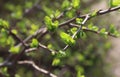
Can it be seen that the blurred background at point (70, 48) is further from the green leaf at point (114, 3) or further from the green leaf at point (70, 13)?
the green leaf at point (114, 3)

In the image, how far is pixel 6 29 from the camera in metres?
1.65

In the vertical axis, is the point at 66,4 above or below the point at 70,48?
above

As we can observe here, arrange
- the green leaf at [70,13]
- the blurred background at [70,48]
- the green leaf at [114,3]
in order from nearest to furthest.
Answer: the green leaf at [114,3]
the green leaf at [70,13]
the blurred background at [70,48]

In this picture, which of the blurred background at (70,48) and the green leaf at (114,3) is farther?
the blurred background at (70,48)

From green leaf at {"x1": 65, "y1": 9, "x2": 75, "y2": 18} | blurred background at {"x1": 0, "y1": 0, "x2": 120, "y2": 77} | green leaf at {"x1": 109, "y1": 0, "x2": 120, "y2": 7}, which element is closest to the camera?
green leaf at {"x1": 109, "y1": 0, "x2": 120, "y2": 7}

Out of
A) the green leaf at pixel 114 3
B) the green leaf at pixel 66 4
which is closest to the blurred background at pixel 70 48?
the green leaf at pixel 66 4

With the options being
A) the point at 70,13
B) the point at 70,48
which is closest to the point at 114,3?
the point at 70,13

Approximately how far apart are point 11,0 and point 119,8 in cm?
177

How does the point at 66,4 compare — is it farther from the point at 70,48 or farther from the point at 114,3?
the point at 70,48

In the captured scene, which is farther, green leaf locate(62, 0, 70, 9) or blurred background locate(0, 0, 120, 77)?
blurred background locate(0, 0, 120, 77)

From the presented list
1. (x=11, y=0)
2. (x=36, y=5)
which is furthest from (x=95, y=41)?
(x=11, y=0)

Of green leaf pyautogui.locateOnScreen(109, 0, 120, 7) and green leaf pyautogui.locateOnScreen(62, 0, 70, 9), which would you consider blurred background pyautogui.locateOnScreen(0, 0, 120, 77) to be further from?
green leaf pyautogui.locateOnScreen(109, 0, 120, 7)

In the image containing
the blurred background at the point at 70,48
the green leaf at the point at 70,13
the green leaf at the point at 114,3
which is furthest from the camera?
the blurred background at the point at 70,48

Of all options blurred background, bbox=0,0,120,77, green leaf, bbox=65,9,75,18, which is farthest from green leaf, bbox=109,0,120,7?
blurred background, bbox=0,0,120,77
